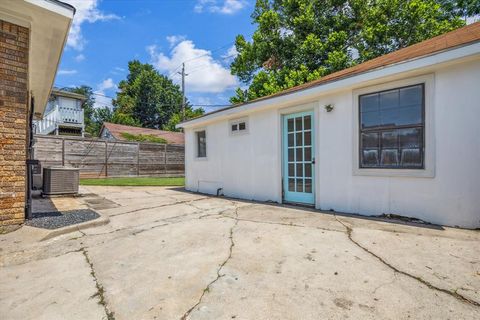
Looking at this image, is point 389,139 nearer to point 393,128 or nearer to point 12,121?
point 393,128

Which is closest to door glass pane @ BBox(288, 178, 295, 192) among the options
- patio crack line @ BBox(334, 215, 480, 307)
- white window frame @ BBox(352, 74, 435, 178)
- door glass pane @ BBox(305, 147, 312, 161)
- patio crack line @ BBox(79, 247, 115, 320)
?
door glass pane @ BBox(305, 147, 312, 161)

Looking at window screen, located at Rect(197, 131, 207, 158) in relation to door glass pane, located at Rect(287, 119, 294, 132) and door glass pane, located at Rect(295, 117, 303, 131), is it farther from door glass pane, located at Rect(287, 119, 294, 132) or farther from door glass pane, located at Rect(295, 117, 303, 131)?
door glass pane, located at Rect(295, 117, 303, 131)

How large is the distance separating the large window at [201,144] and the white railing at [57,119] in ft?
53.8

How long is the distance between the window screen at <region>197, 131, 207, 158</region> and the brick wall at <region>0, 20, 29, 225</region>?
5737 mm

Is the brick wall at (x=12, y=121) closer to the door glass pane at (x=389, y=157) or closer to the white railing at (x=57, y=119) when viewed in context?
the door glass pane at (x=389, y=157)

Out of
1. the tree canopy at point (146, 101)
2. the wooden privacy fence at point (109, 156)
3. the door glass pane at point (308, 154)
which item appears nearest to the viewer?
the door glass pane at point (308, 154)

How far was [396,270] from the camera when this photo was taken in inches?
100

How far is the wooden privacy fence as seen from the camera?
1295 centimetres

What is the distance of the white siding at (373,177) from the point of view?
3910 mm

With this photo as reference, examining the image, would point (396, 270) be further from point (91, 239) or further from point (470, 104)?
point (91, 239)

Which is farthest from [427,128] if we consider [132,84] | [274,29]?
[132,84]

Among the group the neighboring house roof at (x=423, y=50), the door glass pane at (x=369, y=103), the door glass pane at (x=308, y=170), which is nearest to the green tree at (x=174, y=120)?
the neighboring house roof at (x=423, y=50)

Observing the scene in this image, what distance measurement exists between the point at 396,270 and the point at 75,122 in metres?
24.1

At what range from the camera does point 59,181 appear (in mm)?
7500
